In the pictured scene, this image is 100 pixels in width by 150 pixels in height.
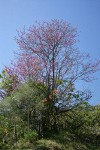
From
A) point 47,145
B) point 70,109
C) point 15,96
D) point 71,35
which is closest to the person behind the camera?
point 47,145

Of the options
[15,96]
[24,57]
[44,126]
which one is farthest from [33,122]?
[24,57]

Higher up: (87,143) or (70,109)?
(70,109)

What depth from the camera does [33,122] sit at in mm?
12055

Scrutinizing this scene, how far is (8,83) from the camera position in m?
12.5

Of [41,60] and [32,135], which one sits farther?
[41,60]

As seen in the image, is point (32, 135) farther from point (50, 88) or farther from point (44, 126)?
point (50, 88)

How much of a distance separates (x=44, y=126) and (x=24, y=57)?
329 cm

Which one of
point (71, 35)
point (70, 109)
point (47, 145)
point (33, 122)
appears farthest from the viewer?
point (71, 35)

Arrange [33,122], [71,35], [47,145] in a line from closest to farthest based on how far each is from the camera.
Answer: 1. [47,145]
2. [33,122]
3. [71,35]

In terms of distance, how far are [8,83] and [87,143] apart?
13.5 feet

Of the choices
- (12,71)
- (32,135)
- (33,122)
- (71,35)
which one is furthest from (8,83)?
(71,35)

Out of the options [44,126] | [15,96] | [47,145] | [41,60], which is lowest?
[47,145]

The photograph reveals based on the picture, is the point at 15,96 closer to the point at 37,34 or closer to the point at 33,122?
the point at 33,122

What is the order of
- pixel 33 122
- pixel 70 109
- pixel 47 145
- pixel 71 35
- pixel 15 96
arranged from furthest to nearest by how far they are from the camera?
pixel 71 35, pixel 70 109, pixel 33 122, pixel 15 96, pixel 47 145
